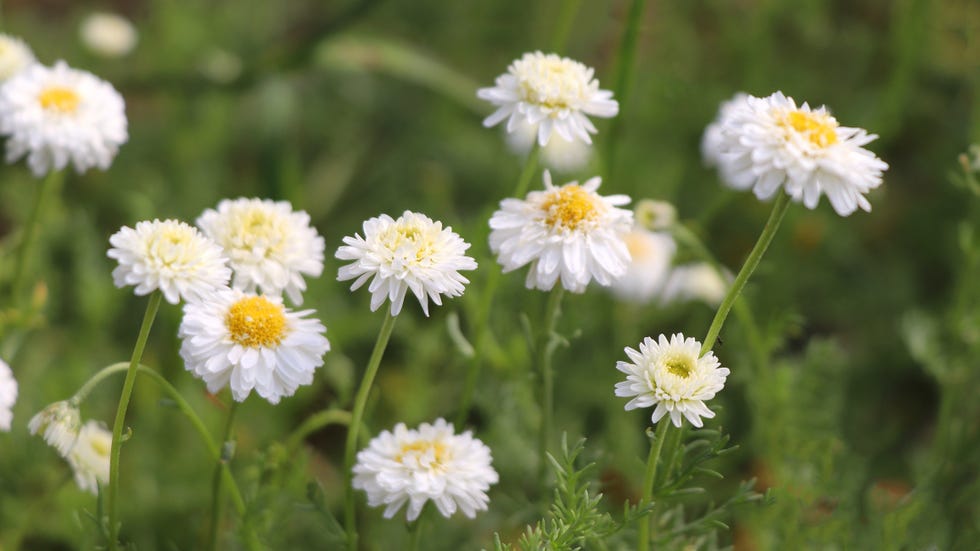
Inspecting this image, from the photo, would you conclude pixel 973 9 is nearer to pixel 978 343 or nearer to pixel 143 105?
pixel 978 343

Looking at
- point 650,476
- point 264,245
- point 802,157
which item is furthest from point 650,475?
point 264,245

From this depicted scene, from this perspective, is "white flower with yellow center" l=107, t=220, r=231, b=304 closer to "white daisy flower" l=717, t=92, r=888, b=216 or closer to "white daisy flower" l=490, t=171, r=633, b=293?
"white daisy flower" l=490, t=171, r=633, b=293

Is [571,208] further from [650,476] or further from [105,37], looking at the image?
[105,37]

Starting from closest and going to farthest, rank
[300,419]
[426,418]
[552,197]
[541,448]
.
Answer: [552,197]
[541,448]
[426,418]
[300,419]

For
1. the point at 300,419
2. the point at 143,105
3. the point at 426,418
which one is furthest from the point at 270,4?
the point at 426,418

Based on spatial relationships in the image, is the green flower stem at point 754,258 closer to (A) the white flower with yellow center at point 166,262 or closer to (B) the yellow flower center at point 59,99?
(A) the white flower with yellow center at point 166,262

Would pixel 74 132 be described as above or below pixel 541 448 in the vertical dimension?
above

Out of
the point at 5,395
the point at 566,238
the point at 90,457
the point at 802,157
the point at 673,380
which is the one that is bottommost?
the point at 90,457
